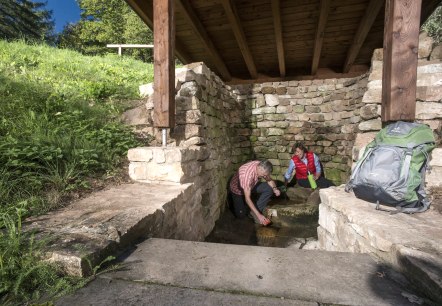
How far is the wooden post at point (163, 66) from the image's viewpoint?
9.46 ft

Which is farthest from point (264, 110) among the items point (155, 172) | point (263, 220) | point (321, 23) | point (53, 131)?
point (53, 131)

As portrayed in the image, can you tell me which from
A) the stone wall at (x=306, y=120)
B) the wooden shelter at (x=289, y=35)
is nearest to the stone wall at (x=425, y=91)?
the wooden shelter at (x=289, y=35)

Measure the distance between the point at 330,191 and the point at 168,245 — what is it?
1960 mm

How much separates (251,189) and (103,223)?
3.20 m

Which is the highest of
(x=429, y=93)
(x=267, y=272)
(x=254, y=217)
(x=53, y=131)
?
(x=429, y=93)

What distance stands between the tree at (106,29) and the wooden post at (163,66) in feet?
56.2

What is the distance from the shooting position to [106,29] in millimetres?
19391

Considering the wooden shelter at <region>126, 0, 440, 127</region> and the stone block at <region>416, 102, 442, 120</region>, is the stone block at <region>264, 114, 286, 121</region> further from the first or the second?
the stone block at <region>416, 102, 442, 120</region>

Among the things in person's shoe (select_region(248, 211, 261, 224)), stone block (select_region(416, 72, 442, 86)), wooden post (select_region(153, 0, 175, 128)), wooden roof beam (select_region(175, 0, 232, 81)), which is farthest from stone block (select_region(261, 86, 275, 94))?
wooden post (select_region(153, 0, 175, 128))

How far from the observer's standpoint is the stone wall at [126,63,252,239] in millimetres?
2742

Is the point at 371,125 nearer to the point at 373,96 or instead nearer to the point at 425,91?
the point at 373,96

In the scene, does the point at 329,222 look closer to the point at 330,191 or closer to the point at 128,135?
the point at 330,191

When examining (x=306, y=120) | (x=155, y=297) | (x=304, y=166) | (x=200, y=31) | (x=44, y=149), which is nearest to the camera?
(x=155, y=297)

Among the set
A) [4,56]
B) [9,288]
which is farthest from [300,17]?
[4,56]
